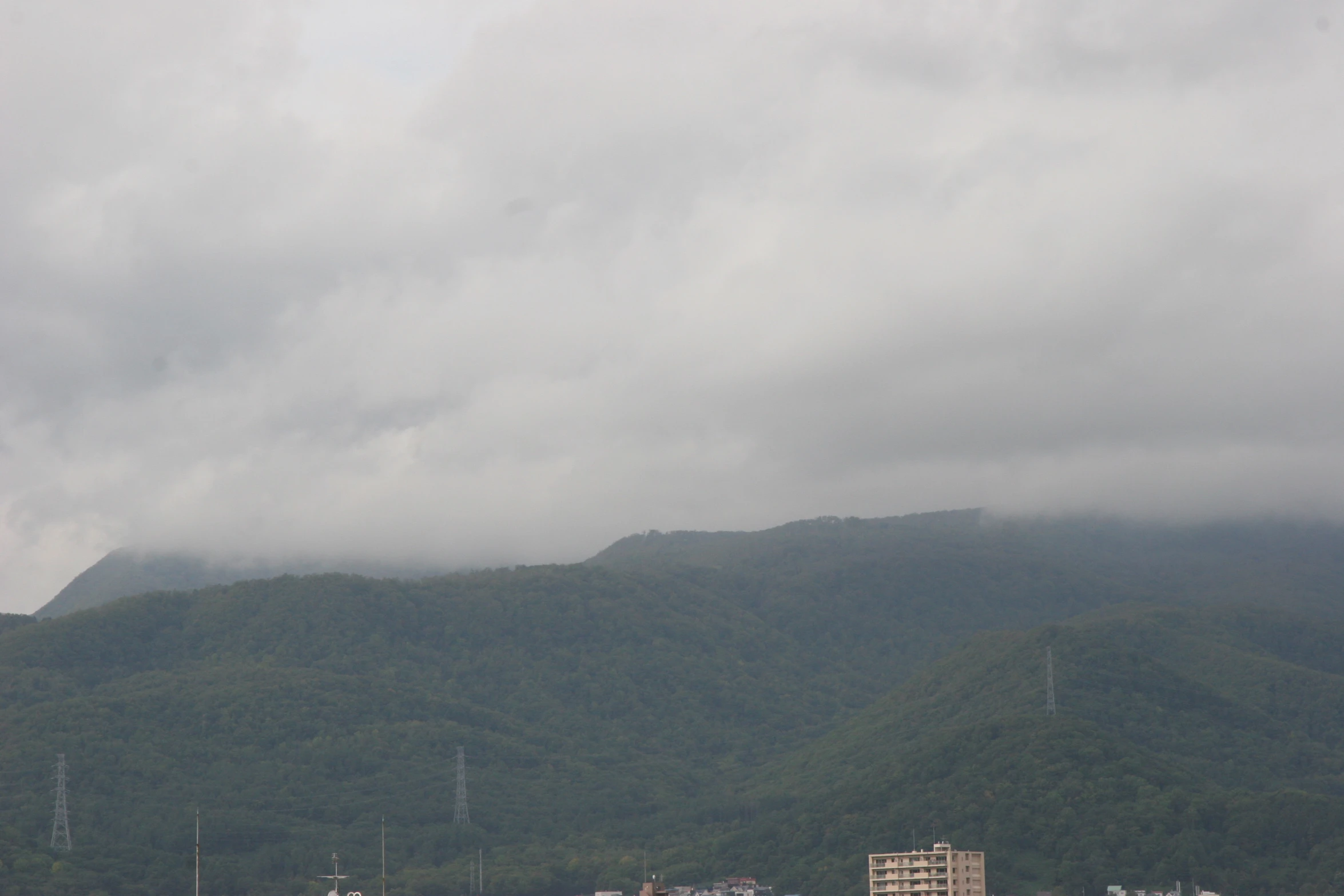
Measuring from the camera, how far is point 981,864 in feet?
546

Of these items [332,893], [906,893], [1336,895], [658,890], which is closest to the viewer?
[658,890]

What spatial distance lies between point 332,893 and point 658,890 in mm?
51863

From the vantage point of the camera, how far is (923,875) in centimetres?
16088

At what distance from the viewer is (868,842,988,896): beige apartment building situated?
160000 millimetres

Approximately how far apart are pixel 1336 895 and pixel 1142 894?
69.1ft

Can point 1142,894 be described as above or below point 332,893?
below

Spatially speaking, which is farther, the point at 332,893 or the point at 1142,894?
the point at 1142,894

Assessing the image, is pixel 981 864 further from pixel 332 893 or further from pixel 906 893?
pixel 332 893

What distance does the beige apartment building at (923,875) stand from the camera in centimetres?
16000

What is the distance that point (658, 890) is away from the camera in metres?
80.4

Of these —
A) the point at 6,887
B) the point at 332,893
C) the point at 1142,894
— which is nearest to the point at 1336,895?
the point at 1142,894

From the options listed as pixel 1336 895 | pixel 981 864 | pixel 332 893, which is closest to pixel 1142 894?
pixel 1336 895

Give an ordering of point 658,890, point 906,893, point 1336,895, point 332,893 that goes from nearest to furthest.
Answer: point 658,890 → point 332,893 → point 906,893 → point 1336,895

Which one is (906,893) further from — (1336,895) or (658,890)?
(658,890)
